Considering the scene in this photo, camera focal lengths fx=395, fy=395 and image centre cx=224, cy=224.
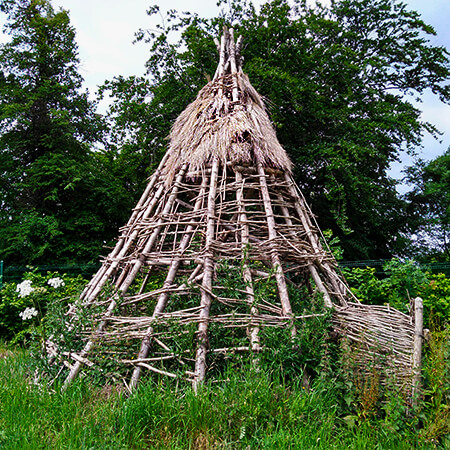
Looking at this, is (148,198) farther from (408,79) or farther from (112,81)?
(408,79)

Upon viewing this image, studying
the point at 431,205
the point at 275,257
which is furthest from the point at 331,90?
the point at 275,257

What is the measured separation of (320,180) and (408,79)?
435 centimetres

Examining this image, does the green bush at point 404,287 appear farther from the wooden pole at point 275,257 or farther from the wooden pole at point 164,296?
the wooden pole at point 164,296

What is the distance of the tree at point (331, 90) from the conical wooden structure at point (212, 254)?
4.78 meters

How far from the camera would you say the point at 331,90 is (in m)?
10.4

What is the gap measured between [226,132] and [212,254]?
135 cm

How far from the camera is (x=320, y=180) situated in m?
10.1

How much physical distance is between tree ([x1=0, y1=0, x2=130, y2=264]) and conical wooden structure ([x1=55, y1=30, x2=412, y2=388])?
602 cm

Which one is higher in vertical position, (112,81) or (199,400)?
(112,81)

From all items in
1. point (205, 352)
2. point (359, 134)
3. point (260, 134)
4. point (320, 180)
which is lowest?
point (205, 352)

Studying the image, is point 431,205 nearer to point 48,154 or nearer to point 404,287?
point 404,287

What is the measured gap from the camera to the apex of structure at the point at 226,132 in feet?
12.7

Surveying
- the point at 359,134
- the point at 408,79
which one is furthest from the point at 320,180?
the point at 408,79

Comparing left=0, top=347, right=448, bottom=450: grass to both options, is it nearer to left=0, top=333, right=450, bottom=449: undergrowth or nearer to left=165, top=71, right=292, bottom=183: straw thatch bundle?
left=0, top=333, right=450, bottom=449: undergrowth
